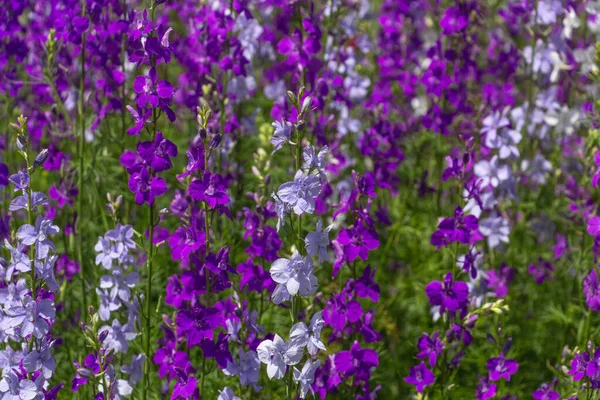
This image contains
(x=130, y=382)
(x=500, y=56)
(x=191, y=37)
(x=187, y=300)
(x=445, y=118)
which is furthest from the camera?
(x=500, y=56)

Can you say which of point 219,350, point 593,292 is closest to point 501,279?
point 593,292

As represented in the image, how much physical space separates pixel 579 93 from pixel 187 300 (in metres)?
3.49

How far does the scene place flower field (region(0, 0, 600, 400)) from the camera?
3146 millimetres

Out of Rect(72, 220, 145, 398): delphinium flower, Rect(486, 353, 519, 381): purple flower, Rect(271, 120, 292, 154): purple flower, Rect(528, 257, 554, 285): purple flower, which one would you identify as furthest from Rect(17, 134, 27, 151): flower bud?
Rect(528, 257, 554, 285): purple flower

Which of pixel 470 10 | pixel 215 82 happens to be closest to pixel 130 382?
pixel 215 82

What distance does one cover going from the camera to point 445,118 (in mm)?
4891

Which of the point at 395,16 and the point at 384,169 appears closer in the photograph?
the point at 384,169

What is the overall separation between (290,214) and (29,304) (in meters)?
0.96

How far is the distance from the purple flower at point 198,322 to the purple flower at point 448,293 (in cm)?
91

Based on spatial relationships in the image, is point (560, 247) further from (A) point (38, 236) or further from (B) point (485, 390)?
(A) point (38, 236)

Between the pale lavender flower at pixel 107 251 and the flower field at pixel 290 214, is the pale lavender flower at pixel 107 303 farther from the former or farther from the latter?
the pale lavender flower at pixel 107 251

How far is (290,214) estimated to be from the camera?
9.91ft

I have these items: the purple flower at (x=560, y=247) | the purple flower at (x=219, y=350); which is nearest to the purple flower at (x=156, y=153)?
the purple flower at (x=219, y=350)

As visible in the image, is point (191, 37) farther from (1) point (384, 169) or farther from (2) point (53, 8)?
(1) point (384, 169)
